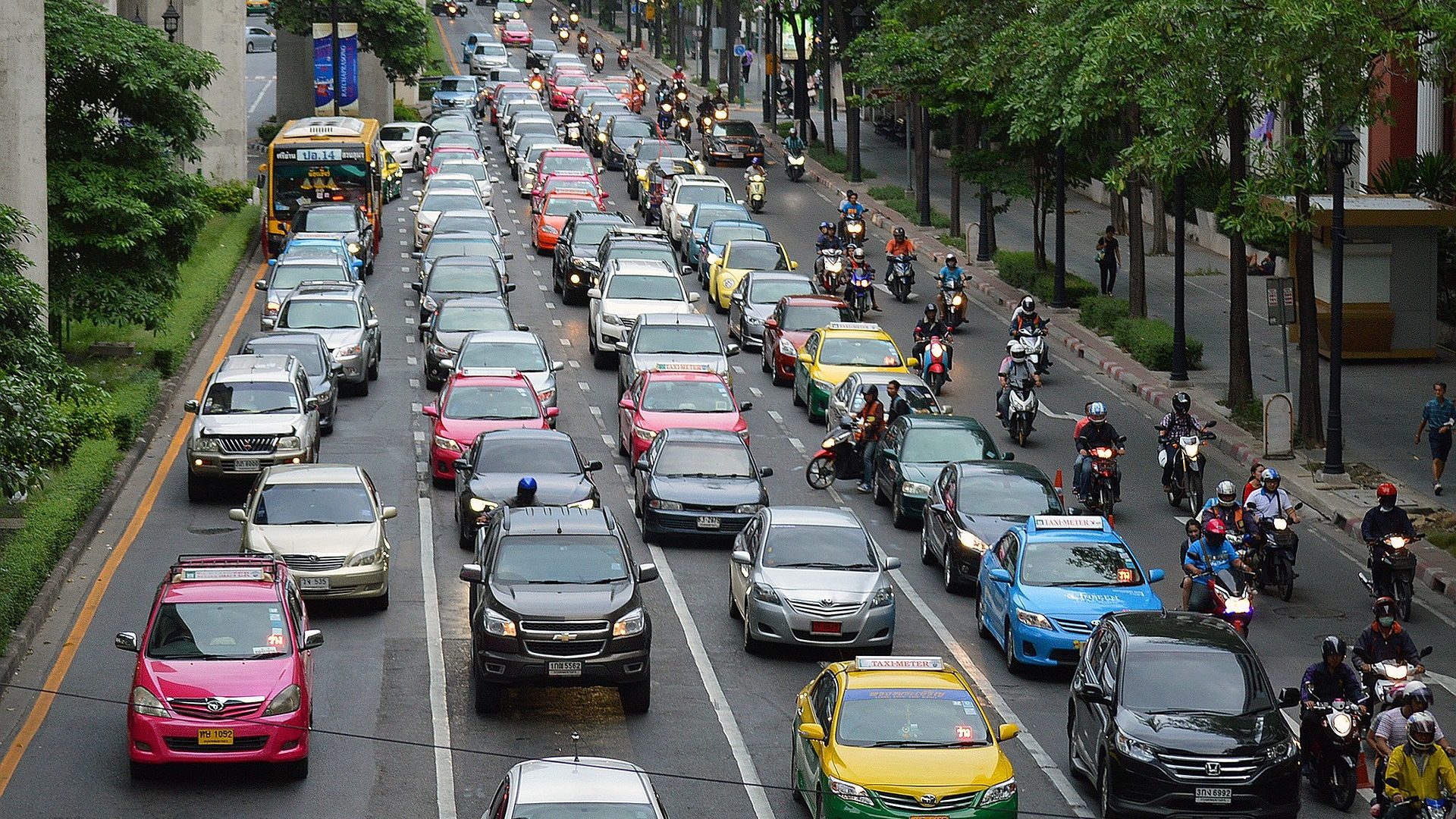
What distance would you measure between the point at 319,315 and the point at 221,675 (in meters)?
20.2

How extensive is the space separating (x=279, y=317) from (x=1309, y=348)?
58.6ft

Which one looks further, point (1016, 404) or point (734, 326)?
point (734, 326)

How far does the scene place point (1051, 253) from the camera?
2151 inches

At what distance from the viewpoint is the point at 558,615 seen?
1945 centimetres

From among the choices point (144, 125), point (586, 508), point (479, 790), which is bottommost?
point (479, 790)

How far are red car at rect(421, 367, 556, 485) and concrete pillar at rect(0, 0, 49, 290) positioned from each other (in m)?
6.33

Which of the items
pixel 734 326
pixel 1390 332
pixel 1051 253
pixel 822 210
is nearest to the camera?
pixel 1390 332

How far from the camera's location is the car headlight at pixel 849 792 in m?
15.7

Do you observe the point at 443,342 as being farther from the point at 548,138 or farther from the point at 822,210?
the point at 548,138

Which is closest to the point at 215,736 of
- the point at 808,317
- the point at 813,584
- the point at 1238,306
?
the point at 813,584

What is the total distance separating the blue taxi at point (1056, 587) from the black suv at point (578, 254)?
24.3 metres

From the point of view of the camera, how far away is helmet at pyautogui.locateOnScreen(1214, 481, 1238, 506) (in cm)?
2397

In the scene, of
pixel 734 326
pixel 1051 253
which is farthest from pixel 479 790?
pixel 1051 253

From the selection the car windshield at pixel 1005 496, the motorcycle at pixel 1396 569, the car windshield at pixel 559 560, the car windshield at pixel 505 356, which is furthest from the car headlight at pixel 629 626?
the car windshield at pixel 505 356
